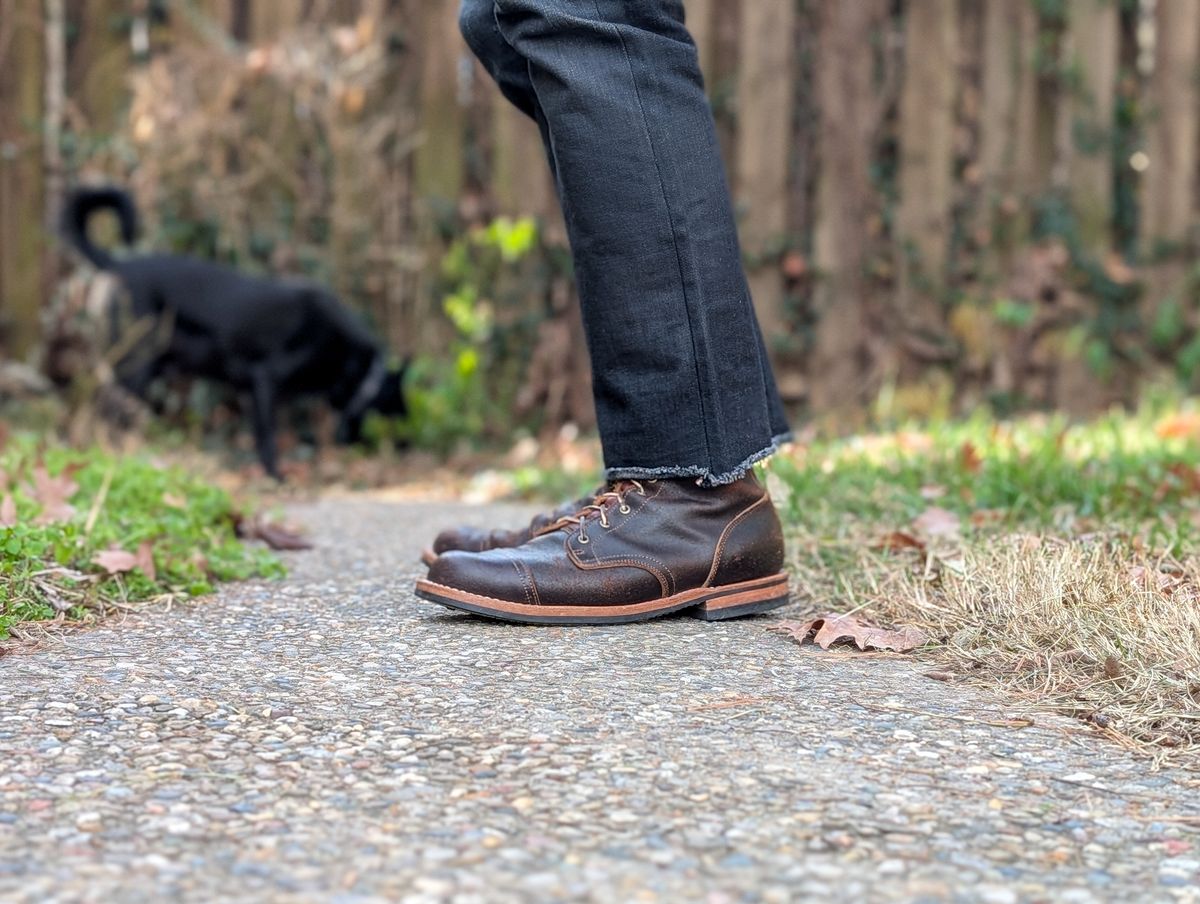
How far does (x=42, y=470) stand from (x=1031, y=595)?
184 centimetres

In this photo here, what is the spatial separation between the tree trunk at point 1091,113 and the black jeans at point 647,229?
13.4 ft

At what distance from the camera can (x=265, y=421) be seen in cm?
495

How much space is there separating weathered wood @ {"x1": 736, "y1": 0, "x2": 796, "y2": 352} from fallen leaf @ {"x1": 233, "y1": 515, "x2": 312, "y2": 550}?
301cm

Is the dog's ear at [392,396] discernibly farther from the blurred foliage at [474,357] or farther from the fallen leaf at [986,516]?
the fallen leaf at [986,516]

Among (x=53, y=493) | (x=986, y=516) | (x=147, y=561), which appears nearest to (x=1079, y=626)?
A: (x=986, y=516)

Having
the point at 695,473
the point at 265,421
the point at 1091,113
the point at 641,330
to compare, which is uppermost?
the point at 1091,113

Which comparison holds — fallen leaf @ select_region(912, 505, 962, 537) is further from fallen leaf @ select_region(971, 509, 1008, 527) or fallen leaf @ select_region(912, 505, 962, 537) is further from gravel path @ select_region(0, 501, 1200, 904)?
gravel path @ select_region(0, 501, 1200, 904)

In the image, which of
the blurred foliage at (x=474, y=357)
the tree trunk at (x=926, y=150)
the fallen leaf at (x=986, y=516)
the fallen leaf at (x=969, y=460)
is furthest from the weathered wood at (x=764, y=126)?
the fallen leaf at (x=986, y=516)

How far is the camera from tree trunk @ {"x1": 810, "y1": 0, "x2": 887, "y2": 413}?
5.42 metres

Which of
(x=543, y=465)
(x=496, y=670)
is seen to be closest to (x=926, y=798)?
(x=496, y=670)

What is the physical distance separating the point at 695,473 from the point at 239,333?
3483mm

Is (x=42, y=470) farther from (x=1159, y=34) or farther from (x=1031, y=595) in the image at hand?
(x=1159, y=34)

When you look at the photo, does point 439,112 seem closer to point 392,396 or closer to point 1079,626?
point 392,396

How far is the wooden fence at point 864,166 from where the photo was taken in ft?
17.7
